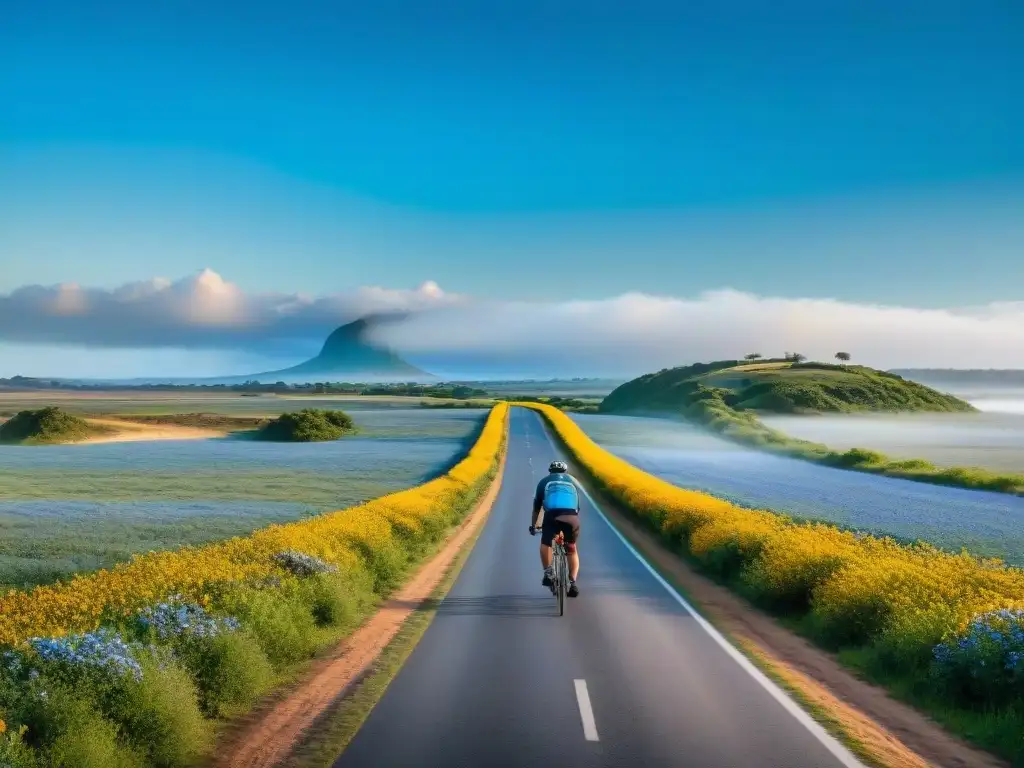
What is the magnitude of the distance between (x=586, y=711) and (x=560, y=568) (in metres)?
5.74

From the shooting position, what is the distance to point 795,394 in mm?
160875

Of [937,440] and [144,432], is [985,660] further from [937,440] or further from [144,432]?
[144,432]

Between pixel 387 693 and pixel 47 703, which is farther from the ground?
pixel 47 703

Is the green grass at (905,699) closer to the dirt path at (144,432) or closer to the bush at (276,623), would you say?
the bush at (276,623)

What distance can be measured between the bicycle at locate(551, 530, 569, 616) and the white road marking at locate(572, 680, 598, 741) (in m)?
4.32

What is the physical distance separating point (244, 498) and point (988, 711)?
34635 mm

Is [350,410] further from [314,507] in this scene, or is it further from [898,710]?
[898,710]

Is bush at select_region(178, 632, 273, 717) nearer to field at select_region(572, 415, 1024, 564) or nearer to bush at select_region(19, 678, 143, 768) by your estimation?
bush at select_region(19, 678, 143, 768)

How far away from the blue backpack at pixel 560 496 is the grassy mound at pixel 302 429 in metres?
74.6

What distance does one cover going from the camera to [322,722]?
9258 millimetres

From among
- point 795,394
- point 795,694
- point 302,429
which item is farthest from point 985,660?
point 795,394

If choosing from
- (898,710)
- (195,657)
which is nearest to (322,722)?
(195,657)

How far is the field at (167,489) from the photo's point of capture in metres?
A: 24.6

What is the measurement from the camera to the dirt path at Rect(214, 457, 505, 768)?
8.47 metres
